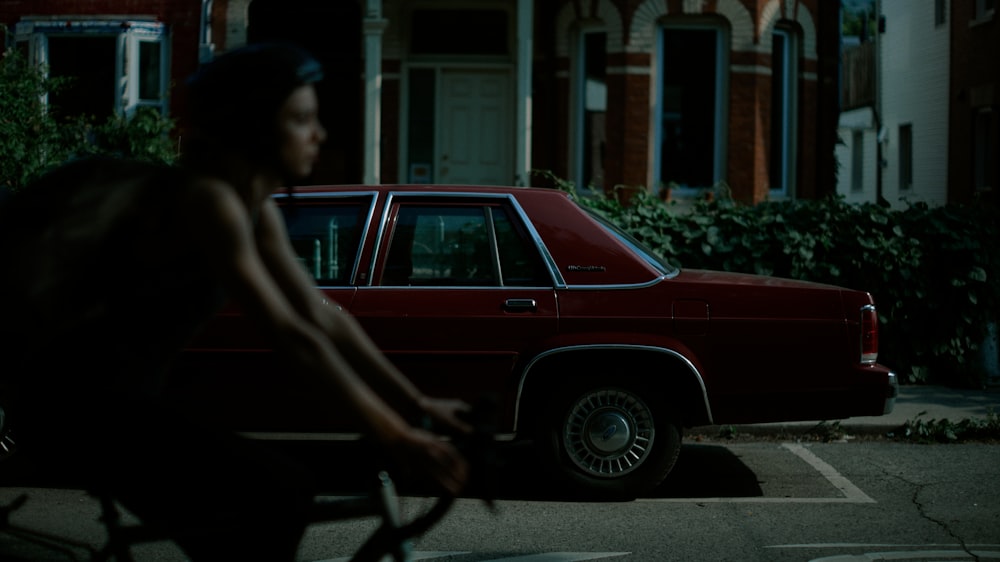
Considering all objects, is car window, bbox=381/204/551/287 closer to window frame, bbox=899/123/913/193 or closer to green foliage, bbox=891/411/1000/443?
green foliage, bbox=891/411/1000/443

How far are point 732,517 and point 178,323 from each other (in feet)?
14.5

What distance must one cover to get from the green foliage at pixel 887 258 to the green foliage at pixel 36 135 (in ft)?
14.9

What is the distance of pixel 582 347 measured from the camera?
6.77 metres

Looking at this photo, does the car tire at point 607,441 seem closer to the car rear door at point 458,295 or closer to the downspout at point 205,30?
the car rear door at point 458,295

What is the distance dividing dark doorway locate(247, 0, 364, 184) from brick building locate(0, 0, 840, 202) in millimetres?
20

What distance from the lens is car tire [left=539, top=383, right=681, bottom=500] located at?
6.85 metres

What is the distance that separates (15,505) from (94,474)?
0.54 m

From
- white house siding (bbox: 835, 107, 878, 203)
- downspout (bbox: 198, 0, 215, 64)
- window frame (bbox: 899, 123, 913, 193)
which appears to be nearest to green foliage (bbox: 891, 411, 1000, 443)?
downspout (bbox: 198, 0, 215, 64)

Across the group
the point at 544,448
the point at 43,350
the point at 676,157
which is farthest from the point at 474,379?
the point at 676,157

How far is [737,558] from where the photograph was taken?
561 centimetres

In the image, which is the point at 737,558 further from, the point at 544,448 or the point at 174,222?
the point at 174,222

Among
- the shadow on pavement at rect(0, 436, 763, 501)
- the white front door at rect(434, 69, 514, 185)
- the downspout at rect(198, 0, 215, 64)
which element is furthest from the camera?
the white front door at rect(434, 69, 514, 185)

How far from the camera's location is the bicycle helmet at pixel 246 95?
8.77 feet

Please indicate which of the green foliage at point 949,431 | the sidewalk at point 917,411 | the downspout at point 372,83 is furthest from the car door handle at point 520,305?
the downspout at point 372,83
